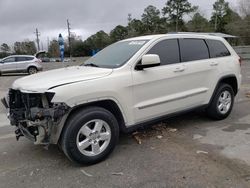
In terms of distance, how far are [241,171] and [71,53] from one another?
66864 mm

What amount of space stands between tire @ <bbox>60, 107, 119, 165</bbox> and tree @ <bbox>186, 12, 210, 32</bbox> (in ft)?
179

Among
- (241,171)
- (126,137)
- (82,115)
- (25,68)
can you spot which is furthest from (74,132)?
(25,68)

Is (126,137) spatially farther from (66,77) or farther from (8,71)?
(8,71)

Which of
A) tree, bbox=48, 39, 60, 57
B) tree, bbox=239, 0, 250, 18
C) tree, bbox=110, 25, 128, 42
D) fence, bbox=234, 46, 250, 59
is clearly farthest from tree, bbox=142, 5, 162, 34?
fence, bbox=234, 46, 250, 59

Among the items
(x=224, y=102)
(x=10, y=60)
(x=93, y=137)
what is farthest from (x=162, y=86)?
(x=10, y=60)

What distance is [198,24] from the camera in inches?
2221

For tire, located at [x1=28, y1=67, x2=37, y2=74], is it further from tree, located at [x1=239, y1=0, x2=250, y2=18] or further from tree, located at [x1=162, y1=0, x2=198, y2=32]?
tree, located at [x1=162, y1=0, x2=198, y2=32]

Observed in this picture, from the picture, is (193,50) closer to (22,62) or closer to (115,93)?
(115,93)

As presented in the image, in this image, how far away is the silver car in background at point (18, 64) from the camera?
20812mm

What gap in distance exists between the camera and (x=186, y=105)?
16.5 feet

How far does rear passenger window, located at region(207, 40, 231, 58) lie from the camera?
5.58 meters

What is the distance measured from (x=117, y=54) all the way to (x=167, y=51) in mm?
856

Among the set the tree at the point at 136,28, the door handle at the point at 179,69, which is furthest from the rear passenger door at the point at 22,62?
the tree at the point at 136,28

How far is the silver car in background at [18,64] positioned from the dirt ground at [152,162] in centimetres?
1666
